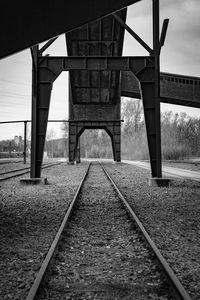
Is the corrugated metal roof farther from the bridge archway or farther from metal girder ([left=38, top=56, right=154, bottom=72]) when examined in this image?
the bridge archway

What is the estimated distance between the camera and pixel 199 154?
50.8 meters

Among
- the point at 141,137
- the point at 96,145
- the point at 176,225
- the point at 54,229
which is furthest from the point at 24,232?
the point at 96,145

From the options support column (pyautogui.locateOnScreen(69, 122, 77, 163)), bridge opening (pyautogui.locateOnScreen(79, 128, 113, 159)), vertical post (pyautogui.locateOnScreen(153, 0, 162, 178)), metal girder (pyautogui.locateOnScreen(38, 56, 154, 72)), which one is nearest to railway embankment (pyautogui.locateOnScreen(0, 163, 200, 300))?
vertical post (pyautogui.locateOnScreen(153, 0, 162, 178))

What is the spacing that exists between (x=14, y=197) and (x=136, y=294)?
790 cm

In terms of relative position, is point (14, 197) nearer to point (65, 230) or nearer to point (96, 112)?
point (65, 230)

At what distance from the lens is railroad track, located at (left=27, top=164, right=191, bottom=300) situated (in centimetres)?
340

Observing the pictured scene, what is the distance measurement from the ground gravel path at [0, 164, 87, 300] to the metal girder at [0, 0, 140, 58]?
315 centimetres

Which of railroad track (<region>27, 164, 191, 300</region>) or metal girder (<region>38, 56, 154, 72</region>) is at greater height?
metal girder (<region>38, 56, 154, 72</region>)

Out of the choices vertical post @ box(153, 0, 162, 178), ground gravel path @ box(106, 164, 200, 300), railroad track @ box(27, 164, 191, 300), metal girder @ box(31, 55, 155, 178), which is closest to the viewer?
railroad track @ box(27, 164, 191, 300)

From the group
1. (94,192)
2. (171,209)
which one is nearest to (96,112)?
(94,192)

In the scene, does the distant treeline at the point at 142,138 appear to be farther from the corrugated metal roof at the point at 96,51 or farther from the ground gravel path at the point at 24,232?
the ground gravel path at the point at 24,232

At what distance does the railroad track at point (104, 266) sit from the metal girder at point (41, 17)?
3369 millimetres

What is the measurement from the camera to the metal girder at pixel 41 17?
19.5ft

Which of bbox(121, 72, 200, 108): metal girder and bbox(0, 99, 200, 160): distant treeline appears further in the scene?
bbox(0, 99, 200, 160): distant treeline
